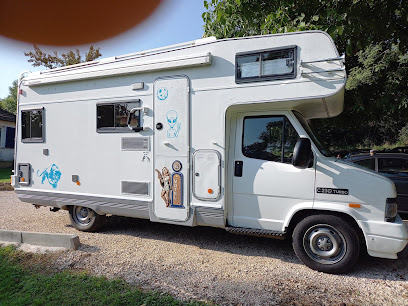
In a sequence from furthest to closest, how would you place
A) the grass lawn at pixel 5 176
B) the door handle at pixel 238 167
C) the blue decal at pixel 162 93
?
the grass lawn at pixel 5 176
the blue decal at pixel 162 93
the door handle at pixel 238 167

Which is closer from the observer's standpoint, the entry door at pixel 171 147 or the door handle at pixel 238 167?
the door handle at pixel 238 167

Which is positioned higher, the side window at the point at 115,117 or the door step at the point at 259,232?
the side window at the point at 115,117

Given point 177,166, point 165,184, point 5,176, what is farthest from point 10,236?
point 5,176

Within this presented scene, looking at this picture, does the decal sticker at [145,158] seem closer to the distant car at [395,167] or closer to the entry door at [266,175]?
the entry door at [266,175]

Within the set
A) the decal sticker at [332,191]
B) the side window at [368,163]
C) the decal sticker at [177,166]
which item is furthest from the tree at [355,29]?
the decal sticker at [177,166]

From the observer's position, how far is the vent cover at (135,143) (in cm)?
503

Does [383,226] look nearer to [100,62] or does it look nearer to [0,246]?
[100,62]

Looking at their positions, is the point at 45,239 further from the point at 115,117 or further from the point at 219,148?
the point at 219,148

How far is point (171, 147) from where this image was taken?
4.86 m

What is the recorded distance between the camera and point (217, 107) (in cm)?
457

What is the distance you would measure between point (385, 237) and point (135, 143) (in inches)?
156

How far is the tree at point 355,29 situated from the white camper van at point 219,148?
60cm

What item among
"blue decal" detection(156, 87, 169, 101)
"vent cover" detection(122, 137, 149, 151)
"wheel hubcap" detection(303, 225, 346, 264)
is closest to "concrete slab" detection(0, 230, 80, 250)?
"vent cover" detection(122, 137, 149, 151)

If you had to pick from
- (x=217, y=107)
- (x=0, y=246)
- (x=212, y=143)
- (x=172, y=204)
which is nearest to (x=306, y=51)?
(x=217, y=107)
